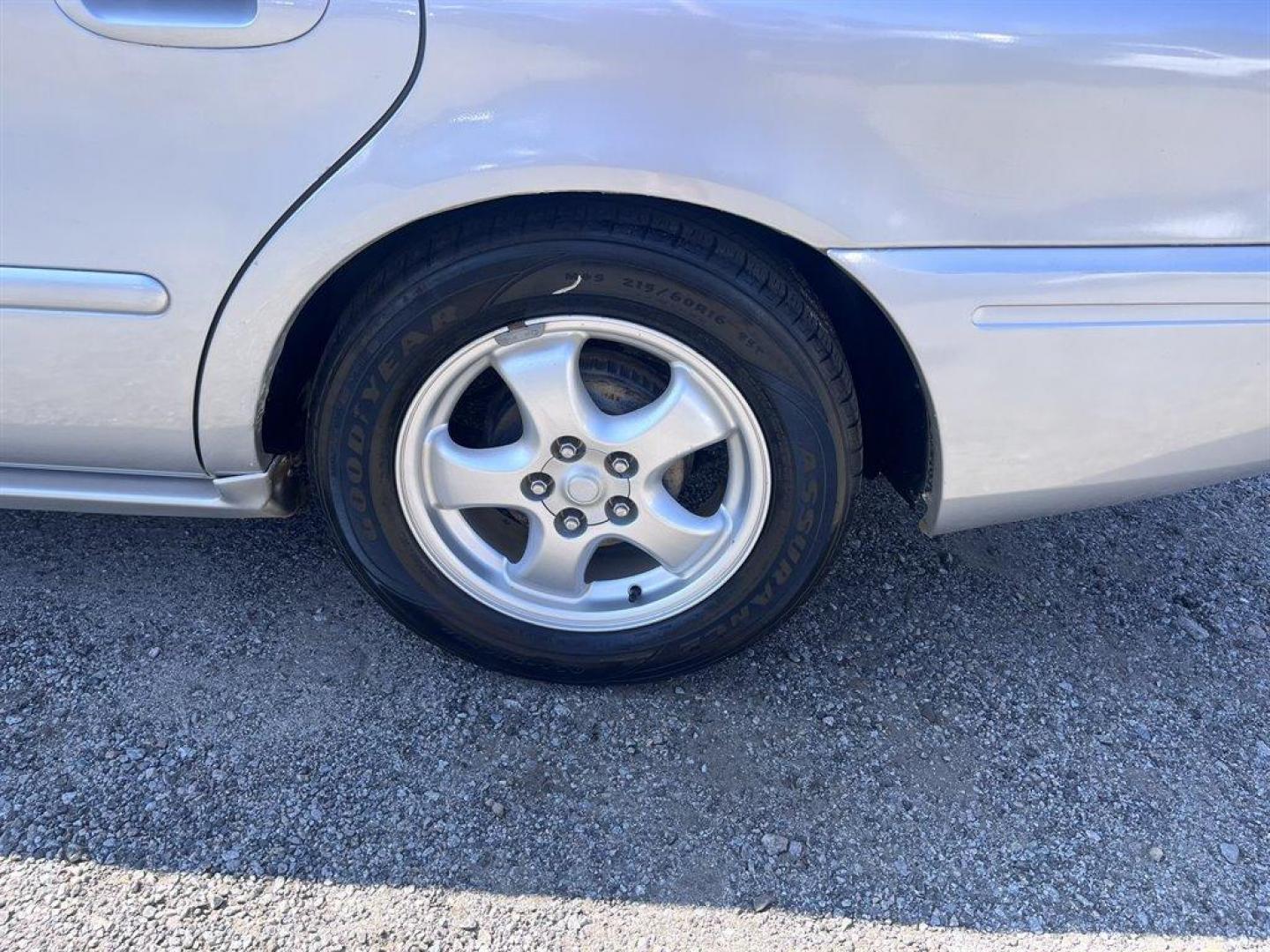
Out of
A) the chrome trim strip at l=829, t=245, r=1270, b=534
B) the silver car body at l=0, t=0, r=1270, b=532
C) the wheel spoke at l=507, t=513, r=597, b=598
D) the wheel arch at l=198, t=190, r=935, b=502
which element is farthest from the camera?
the wheel spoke at l=507, t=513, r=597, b=598

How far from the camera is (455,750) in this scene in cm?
205

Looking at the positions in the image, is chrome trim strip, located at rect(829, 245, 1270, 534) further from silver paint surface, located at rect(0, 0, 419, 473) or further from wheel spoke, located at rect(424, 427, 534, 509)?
silver paint surface, located at rect(0, 0, 419, 473)

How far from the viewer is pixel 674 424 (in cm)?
196

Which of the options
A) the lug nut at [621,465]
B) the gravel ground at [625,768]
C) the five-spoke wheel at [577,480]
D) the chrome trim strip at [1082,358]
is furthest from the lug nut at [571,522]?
the chrome trim strip at [1082,358]


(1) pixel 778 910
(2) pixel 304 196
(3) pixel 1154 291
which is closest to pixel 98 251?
(2) pixel 304 196

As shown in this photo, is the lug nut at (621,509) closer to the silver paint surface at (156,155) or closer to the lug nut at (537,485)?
the lug nut at (537,485)

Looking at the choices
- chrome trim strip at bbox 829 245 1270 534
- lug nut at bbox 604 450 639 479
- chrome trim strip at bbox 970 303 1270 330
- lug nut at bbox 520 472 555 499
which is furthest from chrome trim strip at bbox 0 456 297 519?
chrome trim strip at bbox 970 303 1270 330

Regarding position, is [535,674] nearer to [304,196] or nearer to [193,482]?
[193,482]

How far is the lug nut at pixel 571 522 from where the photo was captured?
206 centimetres

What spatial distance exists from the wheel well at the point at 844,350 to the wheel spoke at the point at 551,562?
20.5 inches

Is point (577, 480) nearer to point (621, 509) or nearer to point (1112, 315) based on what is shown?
point (621, 509)

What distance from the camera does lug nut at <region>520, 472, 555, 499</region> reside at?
6.63ft

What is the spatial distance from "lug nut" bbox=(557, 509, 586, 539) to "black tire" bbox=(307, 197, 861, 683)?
212 mm

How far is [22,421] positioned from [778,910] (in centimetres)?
160
